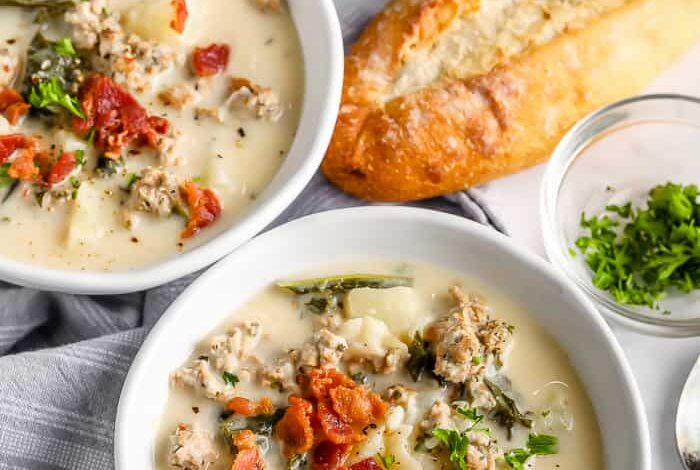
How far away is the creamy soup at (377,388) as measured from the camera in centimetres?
359

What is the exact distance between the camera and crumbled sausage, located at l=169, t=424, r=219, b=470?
3545mm

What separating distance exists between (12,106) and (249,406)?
137 centimetres

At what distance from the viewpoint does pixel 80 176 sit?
3914mm

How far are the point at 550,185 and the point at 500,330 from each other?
908mm

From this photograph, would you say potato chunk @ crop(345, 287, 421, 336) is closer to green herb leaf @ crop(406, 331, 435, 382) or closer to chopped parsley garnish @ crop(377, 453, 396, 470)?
green herb leaf @ crop(406, 331, 435, 382)

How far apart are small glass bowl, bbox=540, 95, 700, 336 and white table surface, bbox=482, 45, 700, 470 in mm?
100

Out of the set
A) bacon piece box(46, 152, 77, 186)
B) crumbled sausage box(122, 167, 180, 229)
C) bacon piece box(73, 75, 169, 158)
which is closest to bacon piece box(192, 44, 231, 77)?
bacon piece box(73, 75, 169, 158)

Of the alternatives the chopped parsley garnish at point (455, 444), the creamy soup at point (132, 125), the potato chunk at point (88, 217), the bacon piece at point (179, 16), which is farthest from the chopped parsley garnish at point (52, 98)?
the chopped parsley garnish at point (455, 444)

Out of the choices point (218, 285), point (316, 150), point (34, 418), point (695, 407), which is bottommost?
point (34, 418)

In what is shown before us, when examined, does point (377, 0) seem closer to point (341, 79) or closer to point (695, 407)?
point (341, 79)

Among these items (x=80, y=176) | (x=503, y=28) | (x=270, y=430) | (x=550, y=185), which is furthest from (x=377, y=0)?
(x=270, y=430)

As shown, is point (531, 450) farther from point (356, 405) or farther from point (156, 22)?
point (156, 22)

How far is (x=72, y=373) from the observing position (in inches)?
167

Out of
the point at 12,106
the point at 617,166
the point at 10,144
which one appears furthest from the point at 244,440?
the point at 617,166
